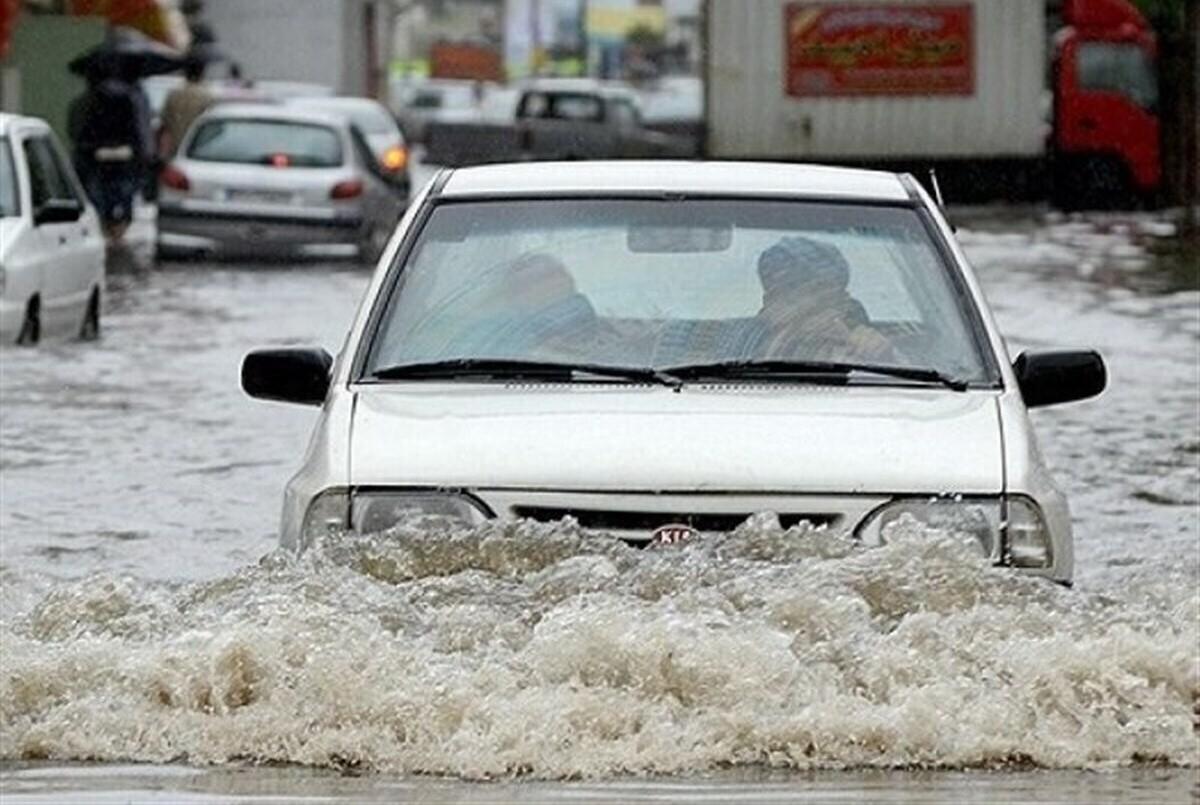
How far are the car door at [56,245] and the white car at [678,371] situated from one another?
34.2 ft

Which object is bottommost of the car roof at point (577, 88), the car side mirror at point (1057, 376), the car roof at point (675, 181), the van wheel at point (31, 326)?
the car roof at point (577, 88)

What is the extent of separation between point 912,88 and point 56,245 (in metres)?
23.2

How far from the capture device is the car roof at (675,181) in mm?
9062

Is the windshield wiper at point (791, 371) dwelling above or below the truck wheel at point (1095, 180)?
above

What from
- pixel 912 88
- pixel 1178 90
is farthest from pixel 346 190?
pixel 912 88

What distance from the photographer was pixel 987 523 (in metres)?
7.76

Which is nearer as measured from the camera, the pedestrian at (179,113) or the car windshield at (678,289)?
the car windshield at (678,289)

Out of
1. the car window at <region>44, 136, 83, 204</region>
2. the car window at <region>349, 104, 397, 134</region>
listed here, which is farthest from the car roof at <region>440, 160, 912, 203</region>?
the car window at <region>349, 104, 397, 134</region>

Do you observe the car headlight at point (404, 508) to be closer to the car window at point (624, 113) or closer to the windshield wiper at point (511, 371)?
the windshield wiper at point (511, 371)

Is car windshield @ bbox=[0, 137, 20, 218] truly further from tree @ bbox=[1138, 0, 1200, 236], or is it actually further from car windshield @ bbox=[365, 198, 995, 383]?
tree @ bbox=[1138, 0, 1200, 236]

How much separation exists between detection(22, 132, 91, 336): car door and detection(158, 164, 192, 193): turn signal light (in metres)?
9.74

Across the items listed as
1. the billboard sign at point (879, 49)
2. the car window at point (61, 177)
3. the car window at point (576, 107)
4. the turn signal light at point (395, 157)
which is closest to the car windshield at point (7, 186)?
the car window at point (61, 177)

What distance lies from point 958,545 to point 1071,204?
1320 inches

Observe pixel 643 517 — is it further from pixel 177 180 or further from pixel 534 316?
pixel 177 180
